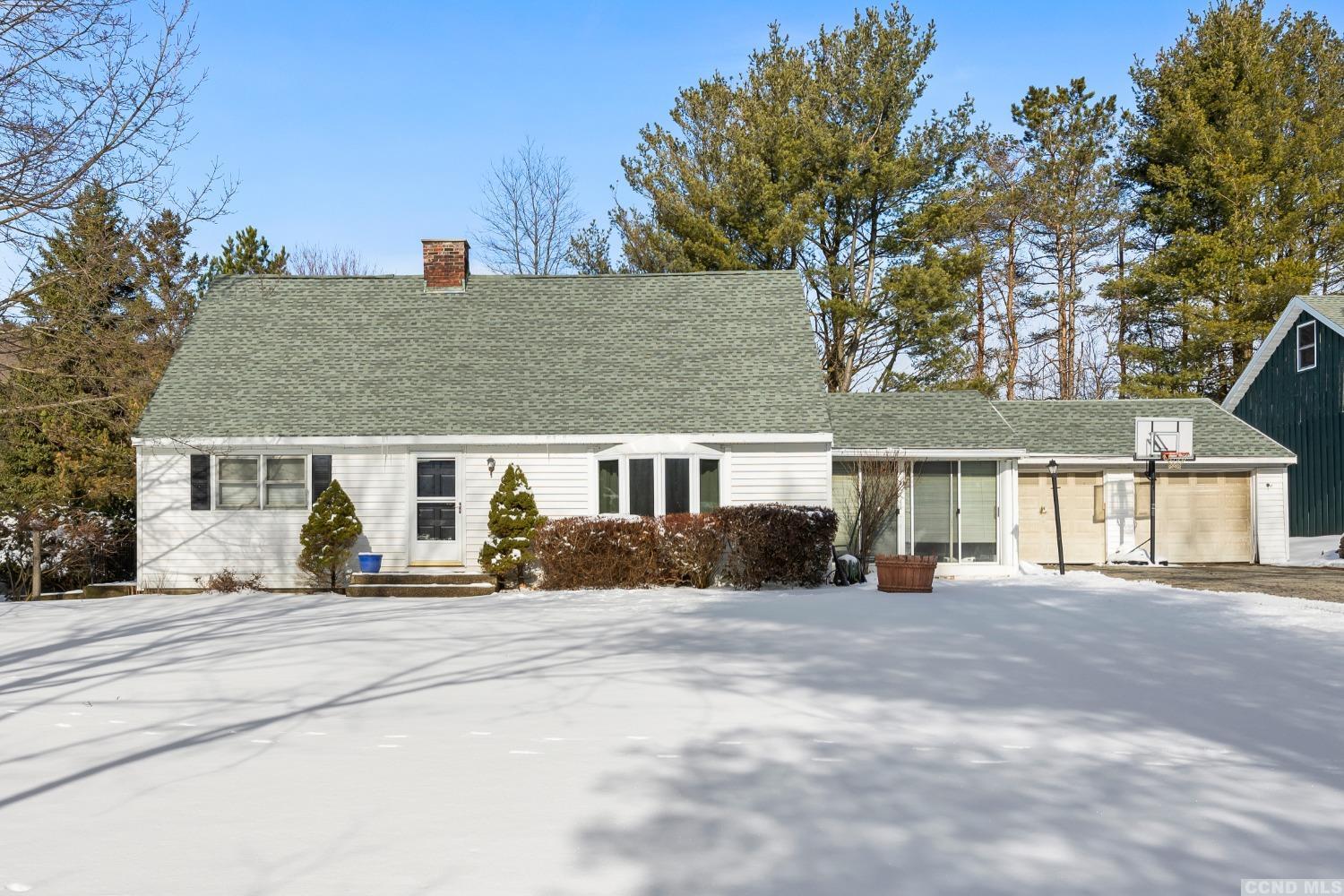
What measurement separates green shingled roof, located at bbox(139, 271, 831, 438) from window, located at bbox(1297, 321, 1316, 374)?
14257mm

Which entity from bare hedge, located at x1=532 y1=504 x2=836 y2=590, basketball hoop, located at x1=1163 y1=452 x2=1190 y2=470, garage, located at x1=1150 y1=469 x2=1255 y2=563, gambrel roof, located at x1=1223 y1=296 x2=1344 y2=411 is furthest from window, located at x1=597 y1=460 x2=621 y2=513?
gambrel roof, located at x1=1223 y1=296 x2=1344 y2=411

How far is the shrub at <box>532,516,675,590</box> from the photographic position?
16109 millimetres

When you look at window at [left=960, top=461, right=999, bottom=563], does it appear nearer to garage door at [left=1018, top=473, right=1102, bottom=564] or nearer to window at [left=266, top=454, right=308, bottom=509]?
garage door at [left=1018, top=473, right=1102, bottom=564]

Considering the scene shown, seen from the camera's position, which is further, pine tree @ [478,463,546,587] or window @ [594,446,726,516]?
window @ [594,446,726,516]

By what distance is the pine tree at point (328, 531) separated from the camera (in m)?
16.8

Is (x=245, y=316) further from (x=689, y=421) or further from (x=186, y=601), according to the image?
(x=689, y=421)

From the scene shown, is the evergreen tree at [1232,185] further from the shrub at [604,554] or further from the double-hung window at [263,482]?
the double-hung window at [263,482]

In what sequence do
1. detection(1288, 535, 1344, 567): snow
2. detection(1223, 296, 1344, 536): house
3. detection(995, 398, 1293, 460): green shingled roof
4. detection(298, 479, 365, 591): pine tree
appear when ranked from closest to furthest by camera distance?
detection(298, 479, 365, 591): pine tree, detection(1288, 535, 1344, 567): snow, detection(995, 398, 1293, 460): green shingled roof, detection(1223, 296, 1344, 536): house

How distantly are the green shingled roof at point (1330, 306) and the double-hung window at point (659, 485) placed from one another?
56.0 ft

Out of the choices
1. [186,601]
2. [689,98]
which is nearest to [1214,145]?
[689,98]

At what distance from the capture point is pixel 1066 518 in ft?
72.8

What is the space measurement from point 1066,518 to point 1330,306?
9682 millimetres

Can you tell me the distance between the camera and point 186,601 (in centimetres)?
1531

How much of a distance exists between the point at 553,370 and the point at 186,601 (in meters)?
7.40
